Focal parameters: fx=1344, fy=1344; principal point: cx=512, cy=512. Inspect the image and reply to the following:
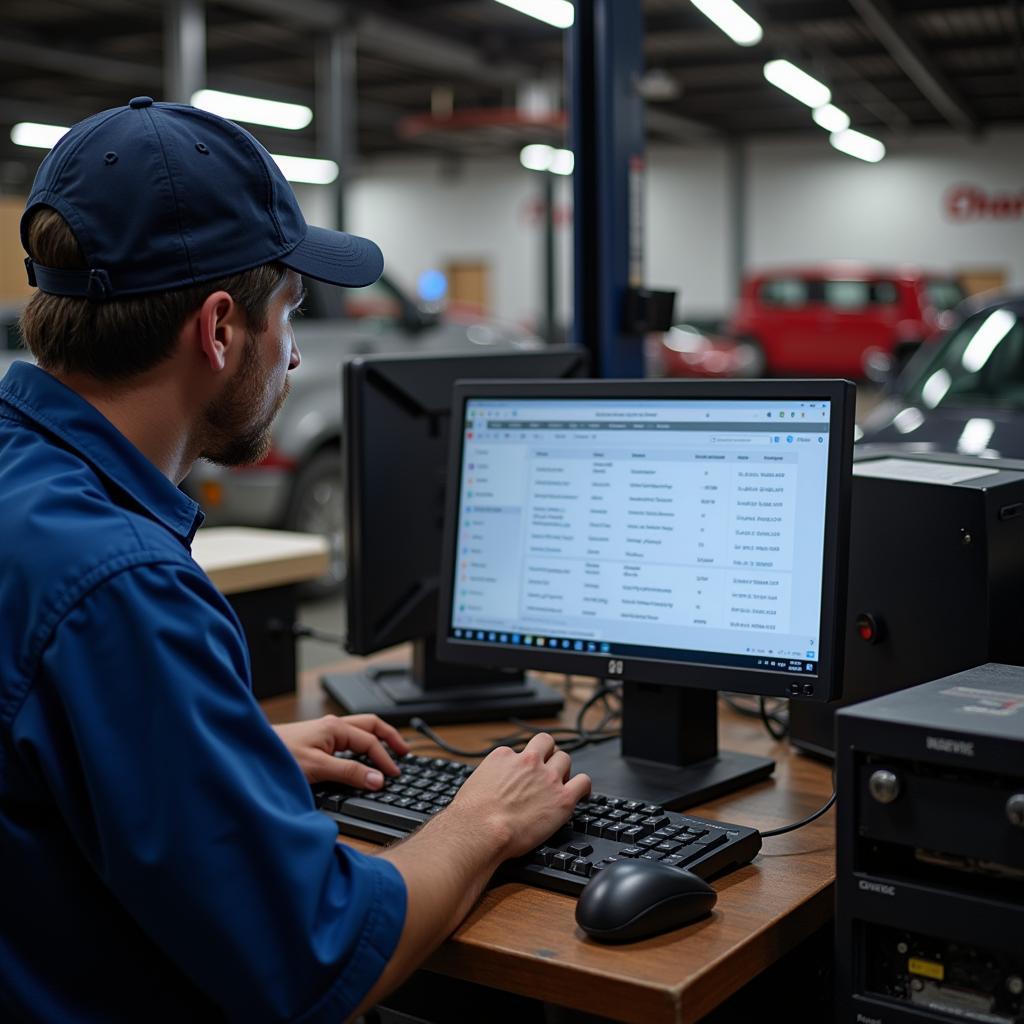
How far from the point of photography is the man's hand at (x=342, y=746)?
5.33ft

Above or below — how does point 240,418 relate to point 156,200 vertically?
below

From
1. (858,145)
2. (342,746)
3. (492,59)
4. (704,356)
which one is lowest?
(342,746)

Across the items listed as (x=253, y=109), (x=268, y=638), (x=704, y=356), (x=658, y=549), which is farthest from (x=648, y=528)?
(x=704, y=356)

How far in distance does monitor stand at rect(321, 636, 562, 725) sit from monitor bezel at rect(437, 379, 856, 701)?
28cm

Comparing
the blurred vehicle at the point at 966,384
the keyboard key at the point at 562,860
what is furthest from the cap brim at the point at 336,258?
the blurred vehicle at the point at 966,384

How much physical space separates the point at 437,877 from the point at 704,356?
1426 centimetres

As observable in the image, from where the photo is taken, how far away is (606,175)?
111 inches

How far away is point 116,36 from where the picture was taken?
41.2ft

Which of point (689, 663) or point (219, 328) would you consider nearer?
point (219, 328)

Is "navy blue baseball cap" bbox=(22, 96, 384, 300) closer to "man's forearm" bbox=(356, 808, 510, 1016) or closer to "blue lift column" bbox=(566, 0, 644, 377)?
"man's forearm" bbox=(356, 808, 510, 1016)

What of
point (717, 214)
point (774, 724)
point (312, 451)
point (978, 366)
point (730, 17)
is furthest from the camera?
point (717, 214)

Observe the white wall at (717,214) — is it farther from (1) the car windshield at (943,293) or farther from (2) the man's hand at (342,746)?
(2) the man's hand at (342,746)

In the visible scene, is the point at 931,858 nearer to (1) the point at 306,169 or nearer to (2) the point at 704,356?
(2) the point at 704,356

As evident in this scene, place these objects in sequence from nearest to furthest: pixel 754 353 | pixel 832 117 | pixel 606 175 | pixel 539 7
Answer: pixel 606 175
pixel 539 7
pixel 832 117
pixel 754 353
